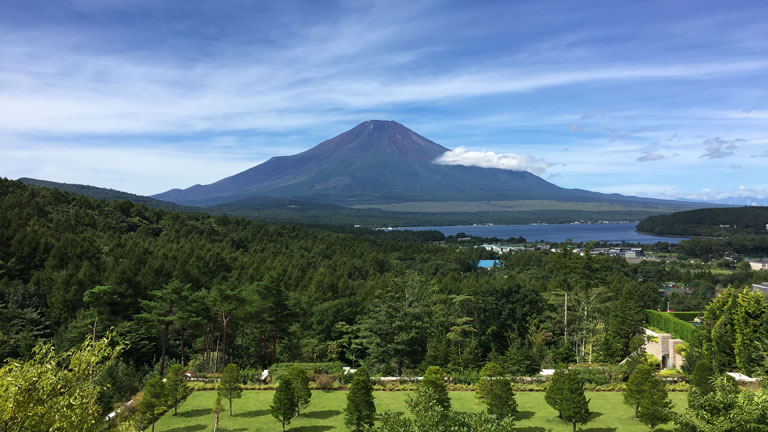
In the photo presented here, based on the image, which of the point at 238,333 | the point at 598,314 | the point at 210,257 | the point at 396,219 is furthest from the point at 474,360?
the point at 396,219

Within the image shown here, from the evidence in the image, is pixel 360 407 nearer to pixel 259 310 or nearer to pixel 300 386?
pixel 300 386

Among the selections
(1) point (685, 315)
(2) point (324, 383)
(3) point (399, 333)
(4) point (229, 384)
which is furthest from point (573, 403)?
(1) point (685, 315)

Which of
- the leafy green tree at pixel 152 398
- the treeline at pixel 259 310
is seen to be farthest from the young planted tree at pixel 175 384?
the treeline at pixel 259 310

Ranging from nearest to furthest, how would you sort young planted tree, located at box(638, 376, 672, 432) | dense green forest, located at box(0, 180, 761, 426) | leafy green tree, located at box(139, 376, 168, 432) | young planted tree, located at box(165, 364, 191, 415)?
young planted tree, located at box(638, 376, 672, 432)
leafy green tree, located at box(139, 376, 168, 432)
young planted tree, located at box(165, 364, 191, 415)
dense green forest, located at box(0, 180, 761, 426)

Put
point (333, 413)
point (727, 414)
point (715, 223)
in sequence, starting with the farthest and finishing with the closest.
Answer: point (715, 223) < point (333, 413) < point (727, 414)

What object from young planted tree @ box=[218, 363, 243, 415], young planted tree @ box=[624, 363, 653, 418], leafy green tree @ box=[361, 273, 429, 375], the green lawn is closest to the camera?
young planted tree @ box=[624, 363, 653, 418]

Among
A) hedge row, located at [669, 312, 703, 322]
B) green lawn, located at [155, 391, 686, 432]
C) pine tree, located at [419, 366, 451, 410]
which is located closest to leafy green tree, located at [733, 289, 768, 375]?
green lawn, located at [155, 391, 686, 432]

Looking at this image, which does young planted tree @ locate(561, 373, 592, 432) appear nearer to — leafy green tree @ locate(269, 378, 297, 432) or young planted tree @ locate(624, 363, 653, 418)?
young planted tree @ locate(624, 363, 653, 418)
